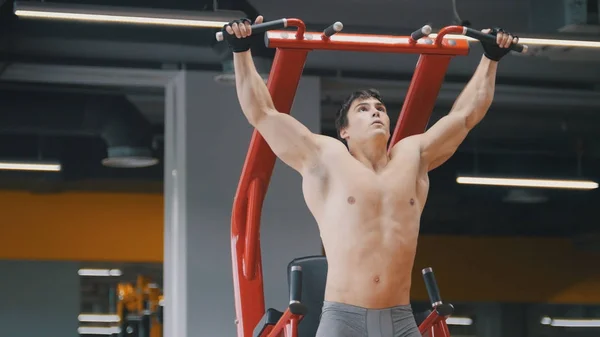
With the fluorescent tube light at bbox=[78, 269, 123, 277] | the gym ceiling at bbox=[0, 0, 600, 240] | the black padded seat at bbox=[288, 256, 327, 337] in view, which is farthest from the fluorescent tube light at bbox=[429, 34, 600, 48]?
the fluorescent tube light at bbox=[78, 269, 123, 277]

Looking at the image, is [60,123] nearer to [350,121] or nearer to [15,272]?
[15,272]

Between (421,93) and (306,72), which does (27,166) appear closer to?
(306,72)

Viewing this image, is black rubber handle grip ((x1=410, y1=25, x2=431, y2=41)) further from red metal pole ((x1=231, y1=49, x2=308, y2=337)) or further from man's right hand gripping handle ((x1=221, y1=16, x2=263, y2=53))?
red metal pole ((x1=231, y1=49, x2=308, y2=337))

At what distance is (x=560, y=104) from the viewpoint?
9070mm

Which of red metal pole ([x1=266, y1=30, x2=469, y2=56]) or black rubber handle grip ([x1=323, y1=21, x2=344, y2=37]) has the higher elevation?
red metal pole ([x1=266, y1=30, x2=469, y2=56])

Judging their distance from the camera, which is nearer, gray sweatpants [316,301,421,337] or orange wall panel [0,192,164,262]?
gray sweatpants [316,301,421,337]

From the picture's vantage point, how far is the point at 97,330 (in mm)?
9789

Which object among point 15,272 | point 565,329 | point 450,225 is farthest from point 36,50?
point 565,329

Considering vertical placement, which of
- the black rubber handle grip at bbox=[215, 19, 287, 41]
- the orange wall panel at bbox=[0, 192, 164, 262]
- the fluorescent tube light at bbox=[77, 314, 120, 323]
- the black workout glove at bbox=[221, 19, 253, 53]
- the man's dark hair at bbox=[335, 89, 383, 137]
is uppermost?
the orange wall panel at bbox=[0, 192, 164, 262]

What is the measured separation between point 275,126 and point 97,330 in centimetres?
671

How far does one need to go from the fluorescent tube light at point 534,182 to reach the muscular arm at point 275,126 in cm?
753

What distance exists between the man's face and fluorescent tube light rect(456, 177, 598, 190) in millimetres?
7394

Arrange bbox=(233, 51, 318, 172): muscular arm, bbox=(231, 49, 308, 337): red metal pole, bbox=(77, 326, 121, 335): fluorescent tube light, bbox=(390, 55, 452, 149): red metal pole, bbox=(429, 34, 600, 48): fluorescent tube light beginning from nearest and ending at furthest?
bbox=(233, 51, 318, 172): muscular arm → bbox=(390, 55, 452, 149): red metal pole → bbox=(231, 49, 308, 337): red metal pole → bbox=(429, 34, 600, 48): fluorescent tube light → bbox=(77, 326, 121, 335): fluorescent tube light

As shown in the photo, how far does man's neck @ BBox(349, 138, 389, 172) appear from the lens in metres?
3.53
